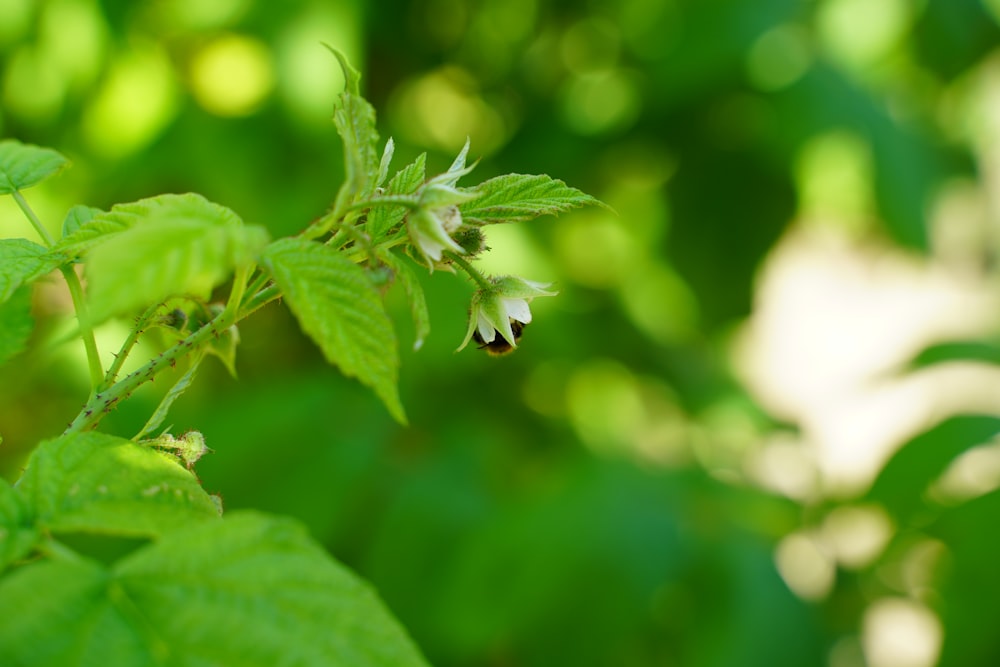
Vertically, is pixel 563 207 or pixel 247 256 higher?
pixel 563 207

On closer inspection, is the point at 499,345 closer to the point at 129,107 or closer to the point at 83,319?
the point at 83,319

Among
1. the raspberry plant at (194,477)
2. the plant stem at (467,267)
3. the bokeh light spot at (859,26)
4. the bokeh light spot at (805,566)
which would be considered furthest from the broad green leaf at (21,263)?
the bokeh light spot at (859,26)

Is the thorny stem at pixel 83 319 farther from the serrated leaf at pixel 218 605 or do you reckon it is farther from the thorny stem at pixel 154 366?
the serrated leaf at pixel 218 605

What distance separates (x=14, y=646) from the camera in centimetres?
37

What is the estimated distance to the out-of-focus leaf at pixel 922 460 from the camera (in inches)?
58.4

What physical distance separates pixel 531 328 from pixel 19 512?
1473mm

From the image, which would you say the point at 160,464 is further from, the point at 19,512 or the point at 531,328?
the point at 531,328

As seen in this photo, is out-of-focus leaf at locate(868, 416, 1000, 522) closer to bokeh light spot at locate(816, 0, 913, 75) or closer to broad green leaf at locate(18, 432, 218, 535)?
bokeh light spot at locate(816, 0, 913, 75)

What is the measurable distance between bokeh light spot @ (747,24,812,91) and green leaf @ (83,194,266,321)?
71.5 inches

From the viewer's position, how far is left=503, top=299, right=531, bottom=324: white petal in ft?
1.85

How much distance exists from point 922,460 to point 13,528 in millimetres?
1440

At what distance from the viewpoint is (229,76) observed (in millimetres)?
1899

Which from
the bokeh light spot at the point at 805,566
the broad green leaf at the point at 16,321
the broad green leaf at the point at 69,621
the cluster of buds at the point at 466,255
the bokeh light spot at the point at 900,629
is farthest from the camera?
the bokeh light spot at the point at 805,566

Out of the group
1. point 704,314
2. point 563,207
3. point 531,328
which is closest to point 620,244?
point 704,314
